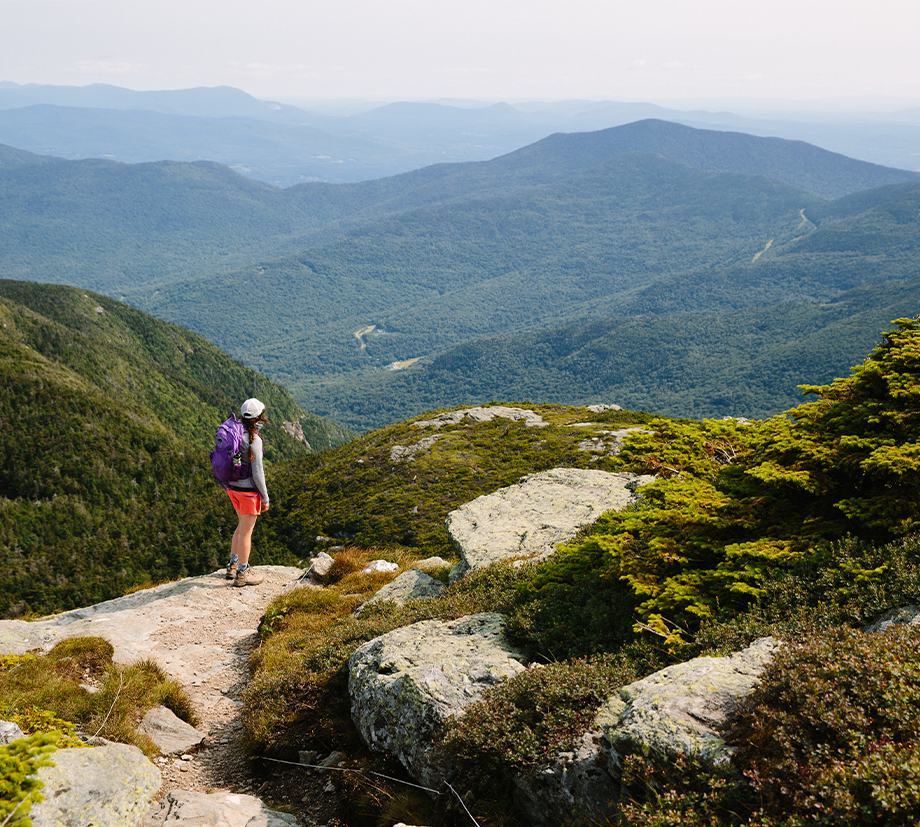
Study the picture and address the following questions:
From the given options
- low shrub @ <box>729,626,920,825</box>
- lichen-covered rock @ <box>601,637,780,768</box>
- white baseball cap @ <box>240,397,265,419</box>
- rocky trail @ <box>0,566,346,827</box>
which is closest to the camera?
low shrub @ <box>729,626,920,825</box>

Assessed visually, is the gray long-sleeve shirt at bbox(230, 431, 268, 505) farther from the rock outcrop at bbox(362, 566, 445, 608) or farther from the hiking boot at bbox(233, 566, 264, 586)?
the rock outcrop at bbox(362, 566, 445, 608)

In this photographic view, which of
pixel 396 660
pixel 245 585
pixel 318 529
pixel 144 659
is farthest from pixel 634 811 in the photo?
pixel 318 529

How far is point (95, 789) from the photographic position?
210 inches

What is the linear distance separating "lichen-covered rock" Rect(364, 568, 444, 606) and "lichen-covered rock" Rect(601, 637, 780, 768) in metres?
6.49

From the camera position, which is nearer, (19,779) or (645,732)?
(19,779)

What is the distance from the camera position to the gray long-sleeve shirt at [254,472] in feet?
41.3

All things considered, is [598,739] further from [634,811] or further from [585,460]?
[585,460]

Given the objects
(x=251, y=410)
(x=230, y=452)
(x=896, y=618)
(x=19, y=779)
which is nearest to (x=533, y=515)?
(x=251, y=410)

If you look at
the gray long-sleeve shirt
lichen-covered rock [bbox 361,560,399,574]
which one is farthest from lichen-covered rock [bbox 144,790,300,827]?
lichen-covered rock [bbox 361,560,399,574]

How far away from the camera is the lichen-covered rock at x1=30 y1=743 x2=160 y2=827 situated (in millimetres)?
4984

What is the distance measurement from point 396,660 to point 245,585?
8.90 m

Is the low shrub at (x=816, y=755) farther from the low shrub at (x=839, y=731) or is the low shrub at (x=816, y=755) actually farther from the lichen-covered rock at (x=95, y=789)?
the lichen-covered rock at (x=95, y=789)

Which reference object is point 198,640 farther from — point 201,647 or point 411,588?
point 411,588

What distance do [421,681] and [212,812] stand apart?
2287 mm
